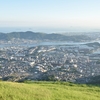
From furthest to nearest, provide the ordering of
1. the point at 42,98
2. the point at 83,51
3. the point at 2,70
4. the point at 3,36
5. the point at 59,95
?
the point at 3,36
the point at 83,51
the point at 2,70
the point at 59,95
the point at 42,98

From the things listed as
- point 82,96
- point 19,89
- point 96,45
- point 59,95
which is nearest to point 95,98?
point 82,96

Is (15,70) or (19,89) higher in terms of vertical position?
(19,89)

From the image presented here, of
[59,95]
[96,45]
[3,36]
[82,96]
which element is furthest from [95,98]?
[3,36]

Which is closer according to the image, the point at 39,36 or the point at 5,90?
the point at 5,90

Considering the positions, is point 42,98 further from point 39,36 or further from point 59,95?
point 39,36

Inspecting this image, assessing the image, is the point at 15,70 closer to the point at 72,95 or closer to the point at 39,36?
the point at 72,95

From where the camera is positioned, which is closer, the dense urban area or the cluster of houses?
the dense urban area

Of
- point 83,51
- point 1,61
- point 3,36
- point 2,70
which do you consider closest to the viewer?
point 2,70

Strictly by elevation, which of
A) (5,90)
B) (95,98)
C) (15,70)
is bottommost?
(15,70)

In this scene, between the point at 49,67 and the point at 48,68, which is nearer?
the point at 48,68

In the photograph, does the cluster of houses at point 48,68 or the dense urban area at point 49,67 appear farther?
the cluster of houses at point 48,68
